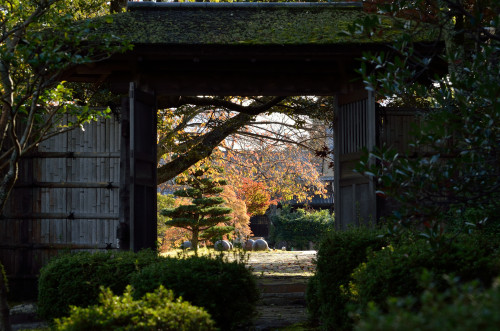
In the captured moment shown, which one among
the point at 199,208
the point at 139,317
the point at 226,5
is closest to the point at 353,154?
the point at 226,5

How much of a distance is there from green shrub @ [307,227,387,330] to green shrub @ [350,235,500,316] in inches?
58.4

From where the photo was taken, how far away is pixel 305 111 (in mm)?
14852

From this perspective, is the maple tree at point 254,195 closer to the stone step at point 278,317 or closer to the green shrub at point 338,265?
the stone step at point 278,317

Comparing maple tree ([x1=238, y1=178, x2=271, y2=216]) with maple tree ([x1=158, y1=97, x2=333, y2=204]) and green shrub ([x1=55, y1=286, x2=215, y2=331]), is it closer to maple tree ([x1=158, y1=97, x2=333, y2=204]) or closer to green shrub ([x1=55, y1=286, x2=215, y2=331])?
maple tree ([x1=158, y1=97, x2=333, y2=204])

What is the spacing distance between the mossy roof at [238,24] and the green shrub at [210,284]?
172 inches

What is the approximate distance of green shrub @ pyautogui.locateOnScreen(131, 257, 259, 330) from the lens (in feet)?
18.6

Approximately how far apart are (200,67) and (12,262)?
14.6 ft

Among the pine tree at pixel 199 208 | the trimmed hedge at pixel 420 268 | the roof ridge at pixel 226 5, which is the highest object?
the roof ridge at pixel 226 5

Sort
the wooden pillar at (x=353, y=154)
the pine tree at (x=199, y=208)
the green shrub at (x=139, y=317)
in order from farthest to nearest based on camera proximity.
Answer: the pine tree at (x=199, y=208)
the wooden pillar at (x=353, y=154)
the green shrub at (x=139, y=317)

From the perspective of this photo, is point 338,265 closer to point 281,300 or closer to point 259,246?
point 281,300

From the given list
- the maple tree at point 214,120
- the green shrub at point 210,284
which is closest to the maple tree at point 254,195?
the maple tree at point 214,120

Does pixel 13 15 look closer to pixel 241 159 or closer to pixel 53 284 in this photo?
pixel 53 284

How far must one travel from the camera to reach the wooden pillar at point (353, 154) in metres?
9.51

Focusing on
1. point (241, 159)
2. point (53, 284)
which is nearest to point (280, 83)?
point (53, 284)
